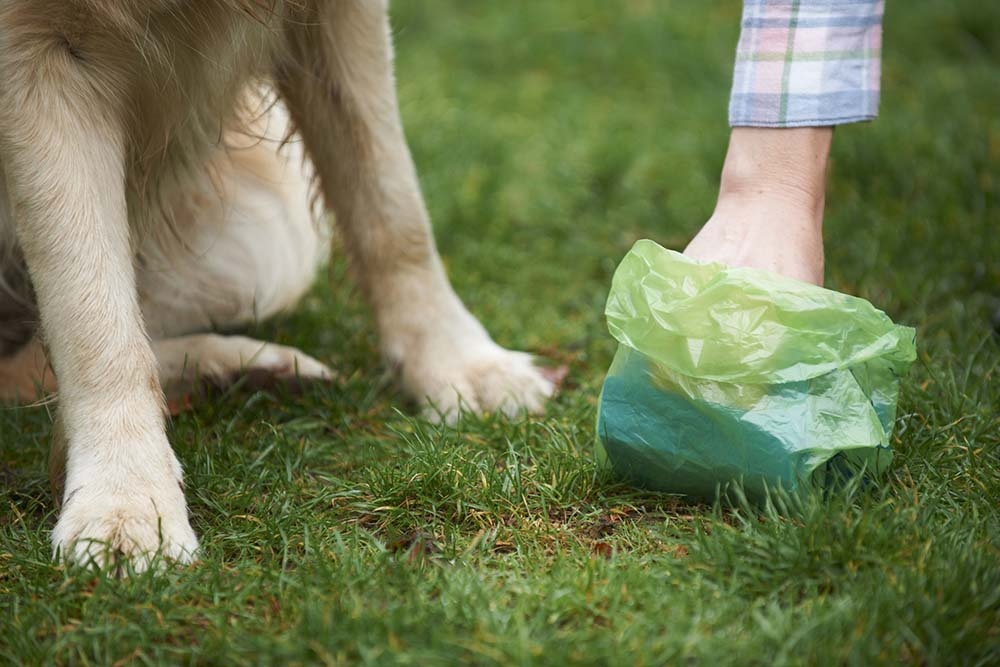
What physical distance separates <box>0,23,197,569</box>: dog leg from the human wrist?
1.09 metres

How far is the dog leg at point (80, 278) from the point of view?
72.7 inches

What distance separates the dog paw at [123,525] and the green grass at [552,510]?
0.05 metres

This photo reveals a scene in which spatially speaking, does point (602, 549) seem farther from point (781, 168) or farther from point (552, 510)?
point (781, 168)

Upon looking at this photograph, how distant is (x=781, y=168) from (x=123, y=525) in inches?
50.0

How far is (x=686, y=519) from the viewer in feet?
6.13

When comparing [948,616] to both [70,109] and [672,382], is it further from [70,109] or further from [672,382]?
[70,109]

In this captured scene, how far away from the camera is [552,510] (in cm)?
196

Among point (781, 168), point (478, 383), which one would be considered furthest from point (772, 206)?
point (478, 383)

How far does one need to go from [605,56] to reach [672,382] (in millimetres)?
3668

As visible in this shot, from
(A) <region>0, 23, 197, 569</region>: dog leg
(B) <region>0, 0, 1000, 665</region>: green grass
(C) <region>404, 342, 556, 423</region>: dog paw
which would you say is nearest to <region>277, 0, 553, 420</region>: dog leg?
(C) <region>404, 342, 556, 423</region>: dog paw

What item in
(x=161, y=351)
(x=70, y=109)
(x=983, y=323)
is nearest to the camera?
(x=70, y=109)

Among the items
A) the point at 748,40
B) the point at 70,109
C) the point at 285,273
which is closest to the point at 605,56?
the point at 285,273

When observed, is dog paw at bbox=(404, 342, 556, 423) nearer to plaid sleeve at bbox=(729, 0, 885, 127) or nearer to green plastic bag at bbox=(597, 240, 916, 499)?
green plastic bag at bbox=(597, 240, 916, 499)

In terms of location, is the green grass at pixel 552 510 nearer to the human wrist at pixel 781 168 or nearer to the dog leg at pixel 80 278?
the dog leg at pixel 80 278
